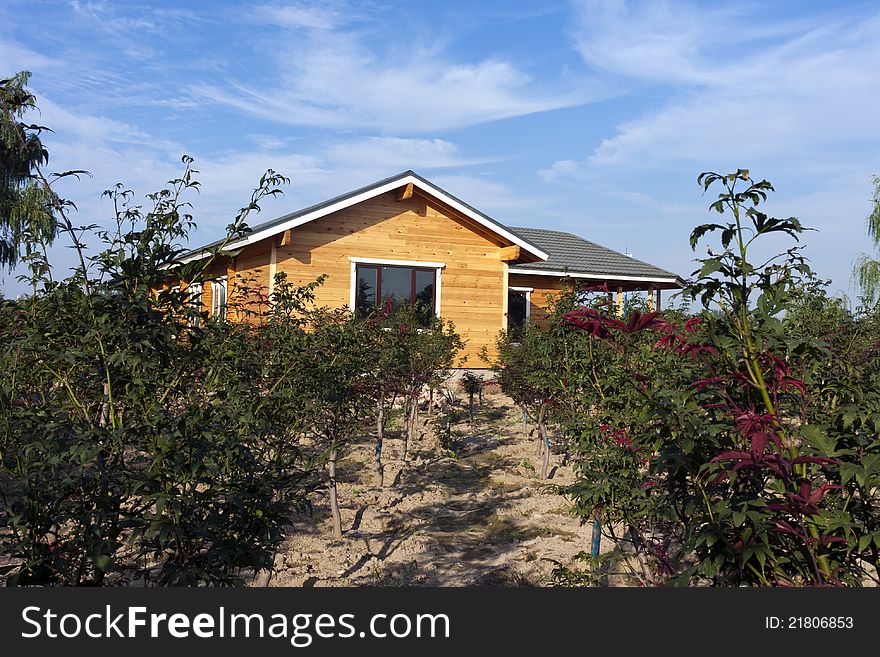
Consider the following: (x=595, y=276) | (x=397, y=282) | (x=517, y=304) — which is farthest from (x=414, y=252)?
(x=595, y=276)

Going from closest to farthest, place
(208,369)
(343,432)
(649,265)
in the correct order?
(208,369)
(343,432)
(649,265)

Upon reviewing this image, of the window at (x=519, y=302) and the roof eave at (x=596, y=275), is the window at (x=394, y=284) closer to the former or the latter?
the roof eave at (x=596, y=275)

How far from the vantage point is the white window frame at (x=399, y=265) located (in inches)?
707

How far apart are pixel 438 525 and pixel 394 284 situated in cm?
1033

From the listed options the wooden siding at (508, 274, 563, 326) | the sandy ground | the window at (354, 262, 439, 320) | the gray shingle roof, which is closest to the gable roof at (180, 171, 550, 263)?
the gray shingle roof

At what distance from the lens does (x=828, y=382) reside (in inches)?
123

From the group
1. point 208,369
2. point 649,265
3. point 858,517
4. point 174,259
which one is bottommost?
point 858,517

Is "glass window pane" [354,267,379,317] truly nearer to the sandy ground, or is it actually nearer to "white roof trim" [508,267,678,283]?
"white roof trim" [508,267,678,283]

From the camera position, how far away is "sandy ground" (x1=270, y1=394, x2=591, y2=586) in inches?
283

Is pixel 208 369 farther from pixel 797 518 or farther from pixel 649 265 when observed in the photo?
pixel 649 265

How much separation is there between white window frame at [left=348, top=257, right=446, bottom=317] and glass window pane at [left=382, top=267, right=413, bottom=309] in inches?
6.0

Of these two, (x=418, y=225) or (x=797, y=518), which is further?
(x=418, y=225)

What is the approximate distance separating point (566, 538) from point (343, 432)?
278 centimetres

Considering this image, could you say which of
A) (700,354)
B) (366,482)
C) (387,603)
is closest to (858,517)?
(700,354)
